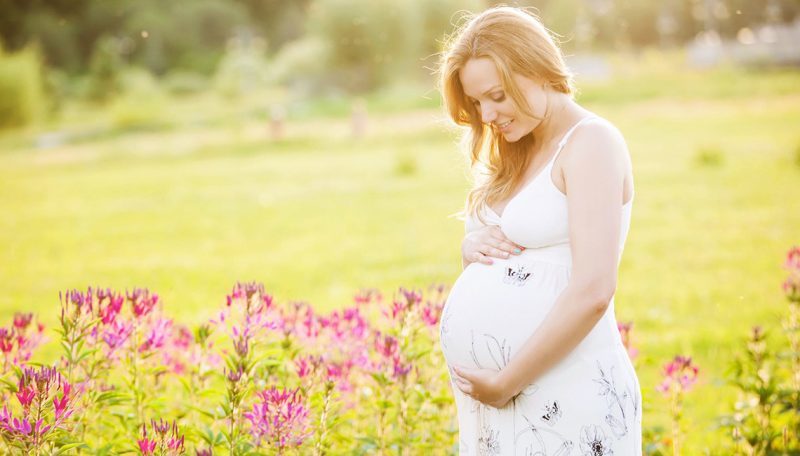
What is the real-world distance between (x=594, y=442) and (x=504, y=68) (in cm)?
103

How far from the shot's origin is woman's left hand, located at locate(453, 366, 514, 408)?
6.64ft

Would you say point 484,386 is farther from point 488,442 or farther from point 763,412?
point 763,412

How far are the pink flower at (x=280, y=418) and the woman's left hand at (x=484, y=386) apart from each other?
0.45 meters

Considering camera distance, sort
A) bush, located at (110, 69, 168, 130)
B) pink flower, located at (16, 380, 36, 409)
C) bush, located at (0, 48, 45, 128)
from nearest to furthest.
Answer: pink flower, located at (16, 380, 36, 409) → bush, located at (0, 48, 45, 128) → bush, located at (110, 69, 168, 130)

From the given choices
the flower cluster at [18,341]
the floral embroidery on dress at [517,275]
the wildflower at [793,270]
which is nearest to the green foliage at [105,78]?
the flower cluster at [18,341]

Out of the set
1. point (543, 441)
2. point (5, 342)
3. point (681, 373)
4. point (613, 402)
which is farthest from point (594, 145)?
point (5, 342)

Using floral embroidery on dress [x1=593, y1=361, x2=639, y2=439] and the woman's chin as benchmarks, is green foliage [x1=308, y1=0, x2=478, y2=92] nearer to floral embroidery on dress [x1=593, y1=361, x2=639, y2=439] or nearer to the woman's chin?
the woman's chin

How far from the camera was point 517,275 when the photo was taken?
2174 mm

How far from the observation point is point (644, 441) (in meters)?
3.18

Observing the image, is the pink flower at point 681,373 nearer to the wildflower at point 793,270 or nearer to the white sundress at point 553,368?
the wildflower at point 793,270

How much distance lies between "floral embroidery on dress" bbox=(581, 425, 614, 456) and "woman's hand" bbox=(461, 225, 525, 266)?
528mm

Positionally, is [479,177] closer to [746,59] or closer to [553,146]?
[553,146]

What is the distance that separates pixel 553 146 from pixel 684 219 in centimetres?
819

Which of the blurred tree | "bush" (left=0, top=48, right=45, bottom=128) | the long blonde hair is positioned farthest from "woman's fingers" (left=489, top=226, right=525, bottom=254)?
the blurred tree
